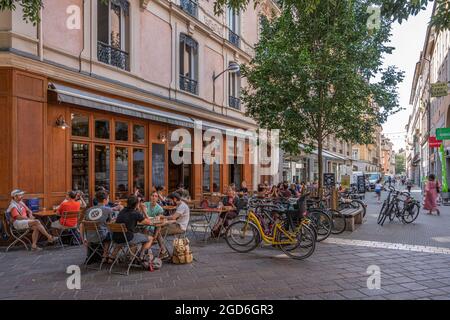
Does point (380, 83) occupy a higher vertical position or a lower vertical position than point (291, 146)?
higher

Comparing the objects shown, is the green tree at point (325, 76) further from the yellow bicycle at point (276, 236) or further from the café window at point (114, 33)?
the yellow bicycle at point (276, 236)

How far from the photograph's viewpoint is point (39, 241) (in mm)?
8797

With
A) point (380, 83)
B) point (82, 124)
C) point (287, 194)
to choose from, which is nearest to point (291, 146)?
point (287, 194)

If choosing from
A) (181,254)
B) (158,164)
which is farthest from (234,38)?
(181,254)

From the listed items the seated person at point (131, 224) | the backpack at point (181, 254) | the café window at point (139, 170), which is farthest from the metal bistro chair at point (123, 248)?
the café window at point (139, 170)

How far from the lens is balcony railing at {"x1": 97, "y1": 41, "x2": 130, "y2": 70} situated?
36.8ft

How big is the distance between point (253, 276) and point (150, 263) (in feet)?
5.57

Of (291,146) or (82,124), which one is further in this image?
(291,146)

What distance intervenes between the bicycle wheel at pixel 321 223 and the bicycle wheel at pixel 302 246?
1782mm

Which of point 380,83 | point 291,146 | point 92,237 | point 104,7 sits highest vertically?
point 104,7

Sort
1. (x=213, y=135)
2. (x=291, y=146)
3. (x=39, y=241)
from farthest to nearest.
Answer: (x=213, y=135)
(x=291, y=146)
(x=39, y=241)

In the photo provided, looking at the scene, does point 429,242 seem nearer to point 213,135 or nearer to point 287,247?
point 287,247
